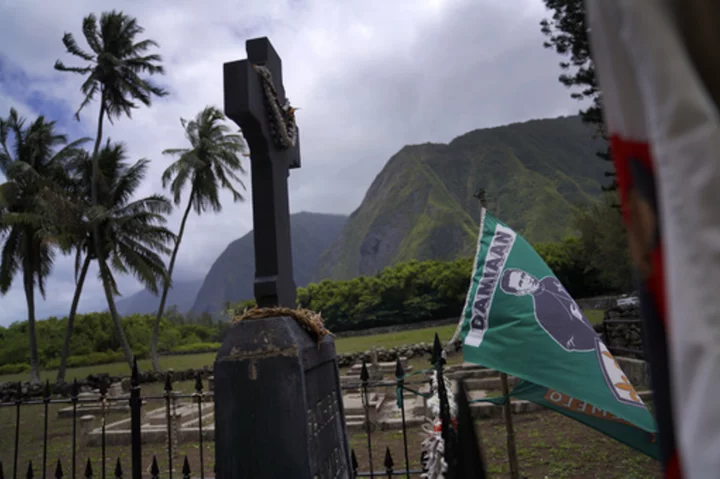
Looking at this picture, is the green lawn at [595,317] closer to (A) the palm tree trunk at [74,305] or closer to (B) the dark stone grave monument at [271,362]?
(B) the dark stone grave monument at [271,362]

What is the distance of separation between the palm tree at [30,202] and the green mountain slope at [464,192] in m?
94.6

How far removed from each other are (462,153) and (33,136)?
163 meters

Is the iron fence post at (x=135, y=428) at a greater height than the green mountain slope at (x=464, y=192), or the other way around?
the green mountain slope at (x=464, y=192)

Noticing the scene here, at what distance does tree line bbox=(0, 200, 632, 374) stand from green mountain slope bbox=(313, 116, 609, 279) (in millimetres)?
64247

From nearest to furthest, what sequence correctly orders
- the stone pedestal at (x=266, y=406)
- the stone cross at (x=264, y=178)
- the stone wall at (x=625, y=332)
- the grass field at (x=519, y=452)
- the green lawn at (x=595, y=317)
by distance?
→ the stone pedestal at (x=266, y=406)
the stone cross at (x=264, y=178)
the grass field at (x=519, y=452)
the stone wall at (x=625, y=332)
the green lawn at (x=595, y=317)

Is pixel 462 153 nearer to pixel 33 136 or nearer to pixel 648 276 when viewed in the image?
pixel 33 136

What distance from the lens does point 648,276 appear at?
0.67 meters

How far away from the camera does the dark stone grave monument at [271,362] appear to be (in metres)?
2.94

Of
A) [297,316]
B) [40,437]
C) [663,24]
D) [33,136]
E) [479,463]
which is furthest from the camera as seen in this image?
[33,136]

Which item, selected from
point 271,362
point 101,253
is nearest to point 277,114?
point 271,362

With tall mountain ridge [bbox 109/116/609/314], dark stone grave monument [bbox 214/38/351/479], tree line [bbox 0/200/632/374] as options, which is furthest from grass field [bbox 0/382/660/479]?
tall mountain ridge [bbox 109/116/609/314]

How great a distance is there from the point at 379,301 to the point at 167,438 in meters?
35.2

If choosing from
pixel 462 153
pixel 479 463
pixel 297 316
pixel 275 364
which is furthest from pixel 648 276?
pixel 462 153

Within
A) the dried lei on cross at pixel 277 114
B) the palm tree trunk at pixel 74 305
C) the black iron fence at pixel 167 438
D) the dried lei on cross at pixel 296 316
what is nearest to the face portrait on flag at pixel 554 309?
the black iron fence at pixel 167 438
